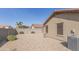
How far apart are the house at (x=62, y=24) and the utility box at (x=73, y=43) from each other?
0.54ft

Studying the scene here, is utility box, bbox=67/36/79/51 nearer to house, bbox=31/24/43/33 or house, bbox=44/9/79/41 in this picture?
house, bbox=44/9/79/41

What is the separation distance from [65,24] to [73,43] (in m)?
0.82

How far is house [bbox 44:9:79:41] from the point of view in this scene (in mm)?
6142

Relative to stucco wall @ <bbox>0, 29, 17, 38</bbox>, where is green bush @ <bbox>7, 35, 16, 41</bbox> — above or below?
below

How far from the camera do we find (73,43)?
6059mm

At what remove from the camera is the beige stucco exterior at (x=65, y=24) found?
6179mm

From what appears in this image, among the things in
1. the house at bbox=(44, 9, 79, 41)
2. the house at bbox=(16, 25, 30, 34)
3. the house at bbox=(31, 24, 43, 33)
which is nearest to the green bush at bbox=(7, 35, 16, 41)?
the house at bbox=(16, 25, 30, 34)

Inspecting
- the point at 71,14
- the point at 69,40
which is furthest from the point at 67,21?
the point at 69,40

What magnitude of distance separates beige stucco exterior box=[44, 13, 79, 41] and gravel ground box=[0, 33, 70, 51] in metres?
0.23

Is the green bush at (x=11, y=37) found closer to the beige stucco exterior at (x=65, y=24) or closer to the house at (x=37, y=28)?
the house at (x=37, y=28)

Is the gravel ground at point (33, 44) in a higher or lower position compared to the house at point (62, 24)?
lower

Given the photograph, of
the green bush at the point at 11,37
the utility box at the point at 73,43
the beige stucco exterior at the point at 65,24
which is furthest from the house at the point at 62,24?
the green bush at the point at 11,37

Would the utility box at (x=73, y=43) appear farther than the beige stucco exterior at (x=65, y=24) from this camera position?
No
